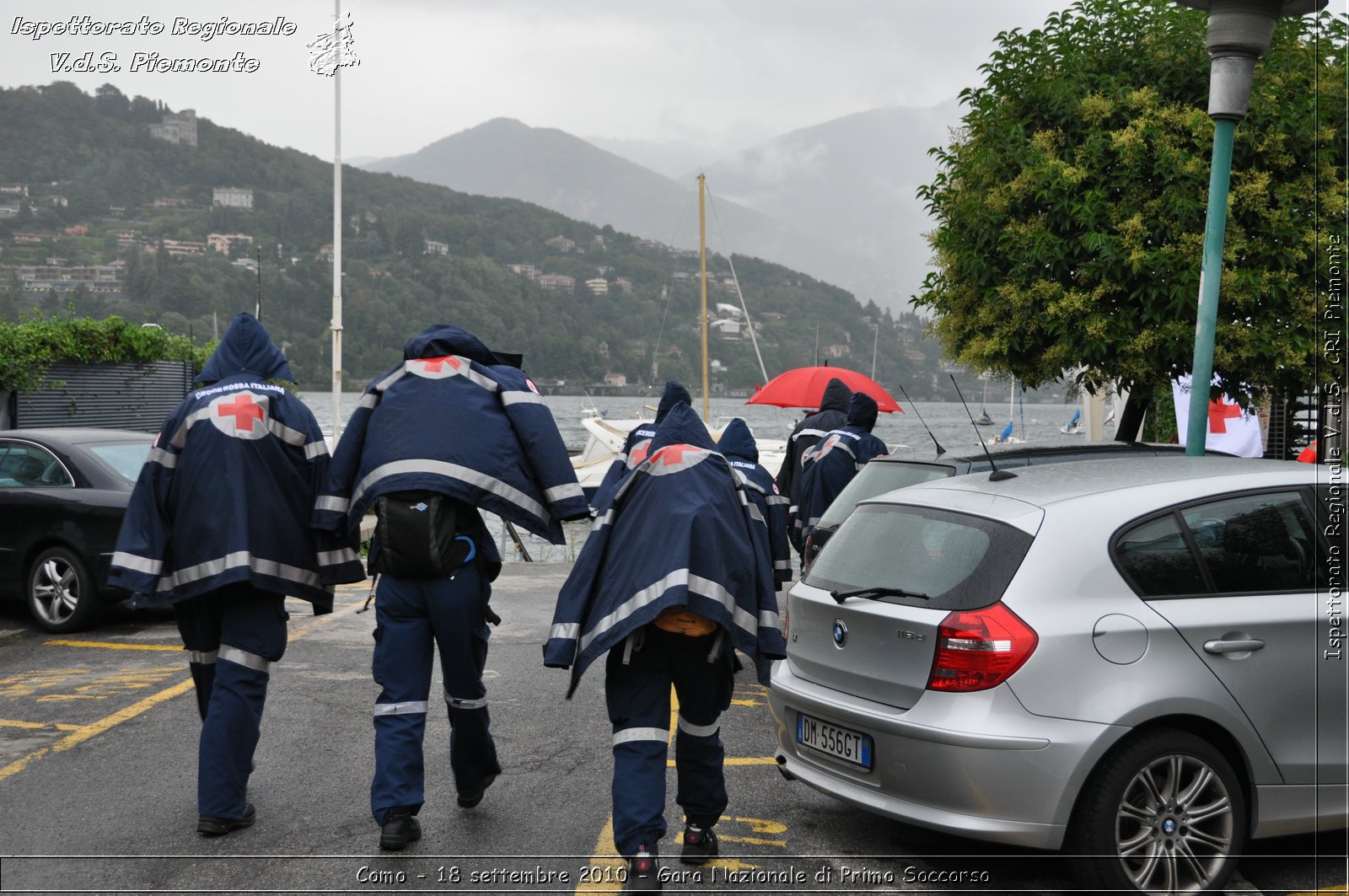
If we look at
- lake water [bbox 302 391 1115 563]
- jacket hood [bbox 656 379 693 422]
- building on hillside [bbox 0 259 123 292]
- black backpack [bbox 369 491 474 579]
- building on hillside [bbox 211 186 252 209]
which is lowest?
lake water [bbox 302 391 1115 563]

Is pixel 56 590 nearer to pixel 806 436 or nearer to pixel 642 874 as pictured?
pixel 806 436

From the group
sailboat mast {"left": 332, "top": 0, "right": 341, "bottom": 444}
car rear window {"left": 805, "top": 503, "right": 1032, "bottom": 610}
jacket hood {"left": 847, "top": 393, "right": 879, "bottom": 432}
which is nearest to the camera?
car rear window {"left": 805, "top": 503, "right": 1032, "bottom": 610}

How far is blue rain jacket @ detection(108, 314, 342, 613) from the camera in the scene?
505cm

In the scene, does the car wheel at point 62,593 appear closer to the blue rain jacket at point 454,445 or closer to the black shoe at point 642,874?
the blue rain jacket at point 454,445

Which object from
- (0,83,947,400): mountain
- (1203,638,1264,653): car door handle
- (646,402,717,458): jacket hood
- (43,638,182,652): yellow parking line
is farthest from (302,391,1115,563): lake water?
(1203,638,1264,653): car door handle

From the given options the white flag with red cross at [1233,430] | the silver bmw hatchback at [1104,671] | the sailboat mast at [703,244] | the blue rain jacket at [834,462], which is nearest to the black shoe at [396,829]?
the silver bmw hatchback at [1104,671]

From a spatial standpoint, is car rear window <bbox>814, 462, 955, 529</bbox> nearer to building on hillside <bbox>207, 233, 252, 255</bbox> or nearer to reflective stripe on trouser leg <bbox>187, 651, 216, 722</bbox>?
reflective stripe on trouser leg <bbox>187, 651, 216, 722</bbox>

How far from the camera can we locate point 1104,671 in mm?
4203

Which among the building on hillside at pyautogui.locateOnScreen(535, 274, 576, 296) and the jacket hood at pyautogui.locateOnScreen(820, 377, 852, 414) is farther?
the building on hillside at pyautogui.locateOnScreen(535, 274, 576, 296)

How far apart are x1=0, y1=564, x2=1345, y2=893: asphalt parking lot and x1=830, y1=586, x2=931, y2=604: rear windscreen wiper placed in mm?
1019

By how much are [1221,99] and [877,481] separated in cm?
301

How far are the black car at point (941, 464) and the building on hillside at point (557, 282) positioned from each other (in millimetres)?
70458

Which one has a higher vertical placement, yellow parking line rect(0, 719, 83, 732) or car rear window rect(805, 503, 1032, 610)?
car rear window rect(805, 503, 1032, 610)

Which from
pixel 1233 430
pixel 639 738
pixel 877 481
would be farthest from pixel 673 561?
pixel 1233 430
